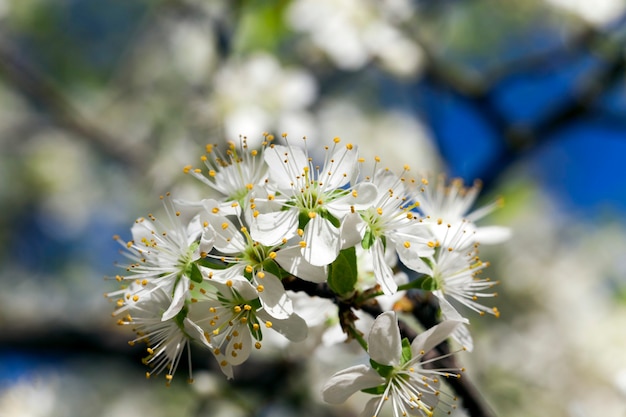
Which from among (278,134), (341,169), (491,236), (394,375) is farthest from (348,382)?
(278,134)

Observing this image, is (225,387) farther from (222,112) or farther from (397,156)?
(397,156)

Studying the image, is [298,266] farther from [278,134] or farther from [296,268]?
[278,134]

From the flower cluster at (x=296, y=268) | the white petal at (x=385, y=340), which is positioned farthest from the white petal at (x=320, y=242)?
the white petal at (x=385, y=340)

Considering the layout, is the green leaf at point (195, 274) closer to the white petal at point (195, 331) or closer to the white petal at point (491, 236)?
the white petal at point (195, 331)

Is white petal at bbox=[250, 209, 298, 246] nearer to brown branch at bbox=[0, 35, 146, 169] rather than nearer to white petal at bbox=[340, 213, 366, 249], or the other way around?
white petal at bbox=[340, 213, 366, 249]

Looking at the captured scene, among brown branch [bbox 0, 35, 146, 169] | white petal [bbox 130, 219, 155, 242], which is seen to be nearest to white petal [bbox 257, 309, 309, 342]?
white petal [bbox 130, 219, 155, 242]

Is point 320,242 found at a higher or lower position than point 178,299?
higher
